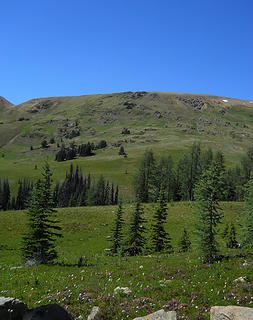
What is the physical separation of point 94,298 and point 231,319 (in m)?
6.24

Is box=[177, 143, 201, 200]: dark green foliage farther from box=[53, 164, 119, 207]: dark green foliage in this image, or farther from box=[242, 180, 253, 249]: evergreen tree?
box=[242, 180, 253, 249]: evergreen tree

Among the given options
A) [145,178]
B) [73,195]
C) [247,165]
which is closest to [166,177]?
[145,178]

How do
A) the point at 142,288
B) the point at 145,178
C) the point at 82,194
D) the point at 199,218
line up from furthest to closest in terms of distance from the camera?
1. the point at 82,194
2. the point at 145,178
3. the point at 199,218
4. the point at 142,288

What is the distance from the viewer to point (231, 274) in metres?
12.9

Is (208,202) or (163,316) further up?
(208,202)

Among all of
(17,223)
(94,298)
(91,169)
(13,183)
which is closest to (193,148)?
(17,223)

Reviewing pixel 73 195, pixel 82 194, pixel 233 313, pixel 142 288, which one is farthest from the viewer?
pixel 73 195

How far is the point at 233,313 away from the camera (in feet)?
22.4

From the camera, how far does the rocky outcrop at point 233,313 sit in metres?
6.58

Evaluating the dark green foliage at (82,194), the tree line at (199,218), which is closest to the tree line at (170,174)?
the dark green foliage at (82,194)

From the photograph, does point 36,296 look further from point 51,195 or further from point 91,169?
point 91,169

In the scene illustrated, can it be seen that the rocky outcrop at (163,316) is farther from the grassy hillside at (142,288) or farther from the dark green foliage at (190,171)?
the dark green foliage at (190,171)

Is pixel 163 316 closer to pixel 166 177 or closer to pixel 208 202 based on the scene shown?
pixel 208 202

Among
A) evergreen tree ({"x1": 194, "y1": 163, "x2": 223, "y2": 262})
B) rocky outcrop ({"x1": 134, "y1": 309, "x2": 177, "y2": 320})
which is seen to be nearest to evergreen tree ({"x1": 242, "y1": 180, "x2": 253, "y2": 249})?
evergreen tree ({"x1": 194, "y1": 163, "x2": 223, "y2": 262})
